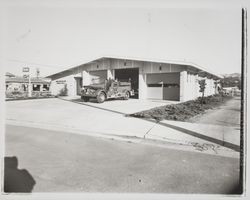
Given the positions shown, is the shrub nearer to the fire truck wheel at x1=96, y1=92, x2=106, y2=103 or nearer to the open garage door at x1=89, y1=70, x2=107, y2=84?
the open garage door at x1=89, y1=70, x2=107, y2=84

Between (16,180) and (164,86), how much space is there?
15.8 meters

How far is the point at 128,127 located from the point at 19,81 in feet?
107

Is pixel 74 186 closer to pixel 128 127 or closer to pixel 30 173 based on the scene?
pixel 30 173

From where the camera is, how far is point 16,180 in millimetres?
3225

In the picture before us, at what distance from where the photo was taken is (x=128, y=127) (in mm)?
6773

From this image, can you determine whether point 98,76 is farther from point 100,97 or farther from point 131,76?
point 100,97

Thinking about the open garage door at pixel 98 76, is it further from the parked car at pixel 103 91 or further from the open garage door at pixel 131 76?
the parked car at pixel 103 91

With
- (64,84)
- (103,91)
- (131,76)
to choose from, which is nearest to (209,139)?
(103,91)

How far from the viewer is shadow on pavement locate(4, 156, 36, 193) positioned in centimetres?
304

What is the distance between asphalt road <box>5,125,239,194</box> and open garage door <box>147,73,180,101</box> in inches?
507

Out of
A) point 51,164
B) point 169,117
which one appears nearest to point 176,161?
point 51,164

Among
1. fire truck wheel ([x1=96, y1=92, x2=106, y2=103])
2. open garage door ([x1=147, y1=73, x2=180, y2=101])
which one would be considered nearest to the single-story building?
open garage door ([x1=147, y1=73, x2=180, y2=101])

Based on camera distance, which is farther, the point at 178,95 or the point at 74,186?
the point at 178,95

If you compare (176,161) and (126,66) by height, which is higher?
(126,66)
